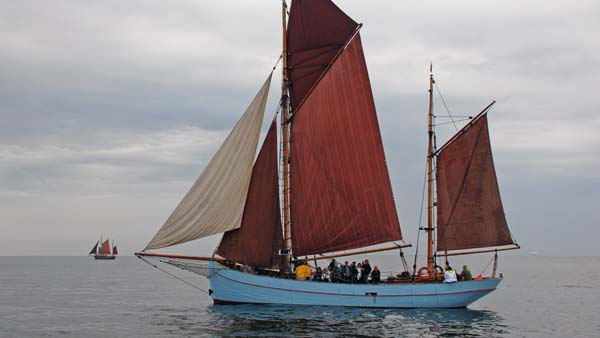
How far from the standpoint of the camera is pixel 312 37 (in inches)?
1690

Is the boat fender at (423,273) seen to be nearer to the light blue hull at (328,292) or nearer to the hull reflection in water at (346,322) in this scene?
the light blue hull at (328,292)

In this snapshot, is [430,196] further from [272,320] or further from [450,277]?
[272,320]

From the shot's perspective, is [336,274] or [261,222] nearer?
[336,274]

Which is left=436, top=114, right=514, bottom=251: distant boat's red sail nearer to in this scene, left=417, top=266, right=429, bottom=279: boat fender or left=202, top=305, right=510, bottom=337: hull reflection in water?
left=417, top=266, right=429, bottom=279: boat fender

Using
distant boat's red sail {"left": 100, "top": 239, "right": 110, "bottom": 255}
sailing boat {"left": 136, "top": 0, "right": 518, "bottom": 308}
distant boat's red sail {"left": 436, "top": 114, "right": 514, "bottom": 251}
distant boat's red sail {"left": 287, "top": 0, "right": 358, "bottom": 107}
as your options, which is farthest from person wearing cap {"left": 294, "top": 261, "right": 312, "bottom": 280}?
distant boat's red sail {"left": 100, "top": 239, "right": 110, "bottom": 255}

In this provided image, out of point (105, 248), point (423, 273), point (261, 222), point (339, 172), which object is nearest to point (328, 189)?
point (339, 172)

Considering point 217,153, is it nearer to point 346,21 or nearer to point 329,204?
point 329,204

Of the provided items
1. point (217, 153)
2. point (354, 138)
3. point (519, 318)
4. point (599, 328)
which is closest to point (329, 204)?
point (354, 138)

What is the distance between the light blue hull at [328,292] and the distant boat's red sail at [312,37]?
12.2 metres

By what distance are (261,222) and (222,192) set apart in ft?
10.7

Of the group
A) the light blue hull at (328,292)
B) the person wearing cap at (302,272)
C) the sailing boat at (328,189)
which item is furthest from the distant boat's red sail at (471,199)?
the person wearing cap at (302,272)

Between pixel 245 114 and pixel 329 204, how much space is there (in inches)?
315

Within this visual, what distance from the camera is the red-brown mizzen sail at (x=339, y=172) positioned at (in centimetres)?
4181

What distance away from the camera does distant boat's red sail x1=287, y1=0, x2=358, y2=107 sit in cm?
4250
